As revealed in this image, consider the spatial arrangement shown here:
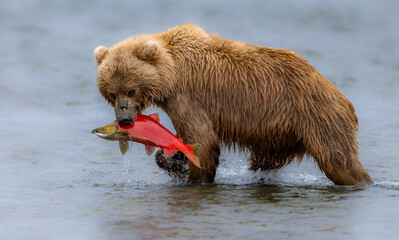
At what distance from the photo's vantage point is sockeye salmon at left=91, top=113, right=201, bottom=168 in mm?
7781

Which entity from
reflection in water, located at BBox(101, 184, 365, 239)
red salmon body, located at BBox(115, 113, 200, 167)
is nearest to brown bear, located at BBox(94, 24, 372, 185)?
red salmon body, located at BBox(115, 113, 200, 167)

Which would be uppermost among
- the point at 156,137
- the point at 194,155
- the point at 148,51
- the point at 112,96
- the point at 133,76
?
the point at 148,51

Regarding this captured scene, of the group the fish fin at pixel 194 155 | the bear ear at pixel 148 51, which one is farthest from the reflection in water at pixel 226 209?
the bear ear at pixel 148 51

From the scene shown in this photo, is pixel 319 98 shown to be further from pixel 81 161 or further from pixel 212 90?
pixel 81 161

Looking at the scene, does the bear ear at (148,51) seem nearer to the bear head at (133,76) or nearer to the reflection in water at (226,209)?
the bear head at (133,76)

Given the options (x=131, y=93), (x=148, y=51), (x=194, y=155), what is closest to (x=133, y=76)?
(x=131, y=93)

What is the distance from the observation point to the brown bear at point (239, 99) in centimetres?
807

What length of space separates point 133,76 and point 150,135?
60cm

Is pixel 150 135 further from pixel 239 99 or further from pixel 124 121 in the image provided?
pixel 239 99

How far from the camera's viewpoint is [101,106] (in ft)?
44.1

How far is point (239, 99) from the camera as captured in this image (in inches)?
326

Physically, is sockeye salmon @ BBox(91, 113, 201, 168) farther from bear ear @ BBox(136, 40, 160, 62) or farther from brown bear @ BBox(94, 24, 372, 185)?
bear ear @ BBox(136, 40, 160, 62)

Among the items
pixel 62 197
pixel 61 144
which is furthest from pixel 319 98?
pixel 61 144

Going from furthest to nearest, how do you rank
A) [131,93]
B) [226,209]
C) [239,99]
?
[239,99]
[131,93]
[226,209]
